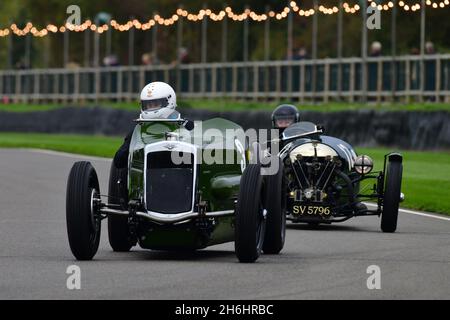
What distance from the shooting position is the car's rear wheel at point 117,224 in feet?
44.1

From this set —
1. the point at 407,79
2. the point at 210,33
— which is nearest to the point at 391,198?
the point at 407,79

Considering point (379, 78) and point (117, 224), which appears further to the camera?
point (379, 78)

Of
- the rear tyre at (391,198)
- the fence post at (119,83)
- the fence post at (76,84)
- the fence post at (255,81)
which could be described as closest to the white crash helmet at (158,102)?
the rear tyre at (391,198)

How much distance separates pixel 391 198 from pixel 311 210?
95 cm

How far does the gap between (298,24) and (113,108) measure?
1126 inches

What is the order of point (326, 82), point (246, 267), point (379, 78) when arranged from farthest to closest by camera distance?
point (326, 82) → point (379, 78) → point (246, 267)

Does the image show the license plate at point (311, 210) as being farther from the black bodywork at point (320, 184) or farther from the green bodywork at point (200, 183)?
the green bodywork at point (200, 183)

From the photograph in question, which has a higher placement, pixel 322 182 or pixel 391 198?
pixel 322 182

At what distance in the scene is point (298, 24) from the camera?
2874 inches

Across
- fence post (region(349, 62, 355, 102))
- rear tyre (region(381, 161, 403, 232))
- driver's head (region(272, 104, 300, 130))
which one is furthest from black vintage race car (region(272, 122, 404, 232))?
fence post (region(349, 62, 355, 102))

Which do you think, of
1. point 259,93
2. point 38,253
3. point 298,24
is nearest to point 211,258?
point 38,253

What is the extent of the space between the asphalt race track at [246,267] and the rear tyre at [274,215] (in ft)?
0.44

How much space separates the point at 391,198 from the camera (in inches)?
648

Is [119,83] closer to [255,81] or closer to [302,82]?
[255,81]
